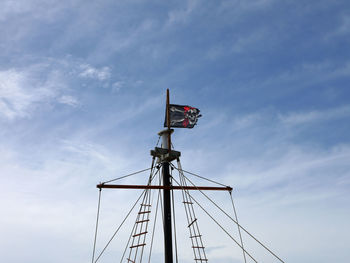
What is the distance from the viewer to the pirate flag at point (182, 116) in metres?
20.5

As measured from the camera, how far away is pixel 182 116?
20.7 m

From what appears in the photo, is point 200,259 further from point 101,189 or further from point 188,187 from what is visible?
point 101,189

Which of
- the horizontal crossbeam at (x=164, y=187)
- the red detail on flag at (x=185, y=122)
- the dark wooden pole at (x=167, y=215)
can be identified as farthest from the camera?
the red detail on flag at (x=185, y=122)

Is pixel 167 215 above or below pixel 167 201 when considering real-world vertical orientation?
below

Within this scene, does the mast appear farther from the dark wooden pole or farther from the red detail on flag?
the red detail on flag

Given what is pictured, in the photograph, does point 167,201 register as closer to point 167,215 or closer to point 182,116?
point 167,215

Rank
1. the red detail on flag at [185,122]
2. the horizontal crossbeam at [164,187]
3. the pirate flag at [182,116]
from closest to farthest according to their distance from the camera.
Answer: the horizontal crossbeam at [164,187]
the pirate flag at [182,116]
the red detail on flag at [185,122]

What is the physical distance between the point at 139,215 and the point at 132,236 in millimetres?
1300

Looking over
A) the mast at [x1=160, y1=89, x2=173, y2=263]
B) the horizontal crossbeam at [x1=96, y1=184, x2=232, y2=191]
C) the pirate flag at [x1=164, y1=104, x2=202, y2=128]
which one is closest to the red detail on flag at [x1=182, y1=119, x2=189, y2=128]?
the pirate flag at [x1=164, y1=104, x2=202, y2=128]

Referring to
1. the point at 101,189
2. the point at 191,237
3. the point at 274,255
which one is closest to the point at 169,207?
the point at 191,237

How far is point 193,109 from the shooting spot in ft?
68.9

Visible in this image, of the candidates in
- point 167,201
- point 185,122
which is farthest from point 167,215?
point 185,122

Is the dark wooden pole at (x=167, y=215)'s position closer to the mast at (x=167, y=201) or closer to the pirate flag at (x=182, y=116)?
the mast at (x=167, y=201)

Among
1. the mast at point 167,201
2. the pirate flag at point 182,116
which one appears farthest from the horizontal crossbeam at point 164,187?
the pirate flag at point 182,116
